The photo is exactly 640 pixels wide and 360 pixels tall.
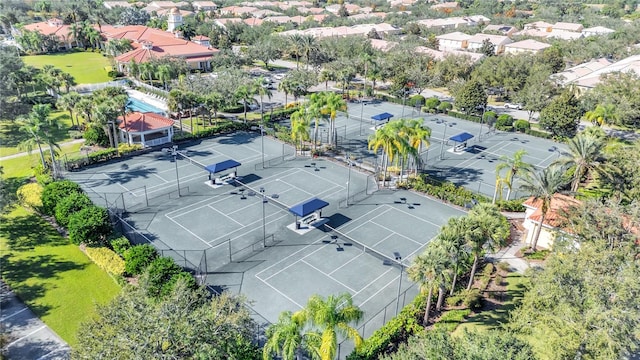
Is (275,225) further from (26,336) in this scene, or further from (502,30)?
(502,30)

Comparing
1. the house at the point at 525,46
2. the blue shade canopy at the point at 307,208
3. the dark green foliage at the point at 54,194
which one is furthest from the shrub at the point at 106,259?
the house at the point at 525,46

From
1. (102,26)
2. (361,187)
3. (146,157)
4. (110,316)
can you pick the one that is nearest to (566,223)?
(361,187)

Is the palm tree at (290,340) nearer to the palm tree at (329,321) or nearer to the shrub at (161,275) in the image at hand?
the palm tree at (329,321)

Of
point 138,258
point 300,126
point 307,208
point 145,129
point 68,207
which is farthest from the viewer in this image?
point 145,129

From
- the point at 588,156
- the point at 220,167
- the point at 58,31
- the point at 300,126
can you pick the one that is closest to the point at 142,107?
the point at 220,167

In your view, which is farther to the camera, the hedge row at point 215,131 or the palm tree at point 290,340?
the hedge row at point 215,131

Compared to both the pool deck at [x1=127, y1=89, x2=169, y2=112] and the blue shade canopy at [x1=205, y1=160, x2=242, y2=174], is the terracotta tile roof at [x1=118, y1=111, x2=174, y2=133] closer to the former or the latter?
the pool deck at [x1=127, y1=89, x2=169, y2=112]
